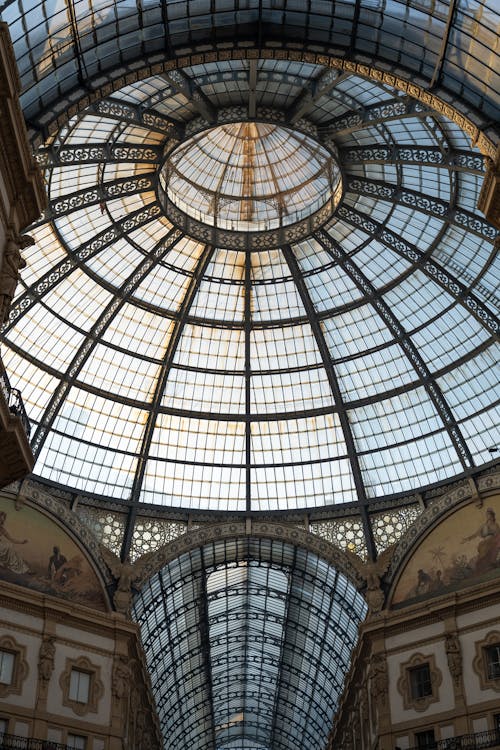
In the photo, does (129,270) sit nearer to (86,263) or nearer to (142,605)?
(86,263)

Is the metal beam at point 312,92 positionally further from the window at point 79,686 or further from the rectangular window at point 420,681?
the window at point 79,686

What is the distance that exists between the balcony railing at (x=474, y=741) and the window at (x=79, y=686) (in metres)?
14.4

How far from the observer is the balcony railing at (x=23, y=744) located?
32.8 metres

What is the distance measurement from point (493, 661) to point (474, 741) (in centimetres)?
333

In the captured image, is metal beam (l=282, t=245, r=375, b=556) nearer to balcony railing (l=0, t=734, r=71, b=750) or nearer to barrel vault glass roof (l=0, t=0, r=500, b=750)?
barrel vault glass roof (l=0, t=0, r=500, b=750)

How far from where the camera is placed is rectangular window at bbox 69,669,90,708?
36.7m

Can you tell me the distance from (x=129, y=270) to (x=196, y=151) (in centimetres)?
637

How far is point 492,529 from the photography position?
3872 cm

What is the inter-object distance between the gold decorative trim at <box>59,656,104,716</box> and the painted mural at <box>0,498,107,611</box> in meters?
2.85

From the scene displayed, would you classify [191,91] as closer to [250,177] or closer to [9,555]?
[250,177]

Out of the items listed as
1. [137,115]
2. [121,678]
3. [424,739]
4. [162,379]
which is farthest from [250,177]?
[424,739]

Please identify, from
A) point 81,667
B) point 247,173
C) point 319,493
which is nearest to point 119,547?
point 81,667

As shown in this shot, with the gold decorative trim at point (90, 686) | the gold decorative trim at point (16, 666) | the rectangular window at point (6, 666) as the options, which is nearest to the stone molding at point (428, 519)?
the gold decorative trim at point (90, 686)

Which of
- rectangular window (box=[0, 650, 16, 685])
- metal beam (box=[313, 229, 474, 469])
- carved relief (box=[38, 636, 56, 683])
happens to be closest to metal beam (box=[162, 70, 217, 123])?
metal beam (box=[313, 229, 474, 469])
